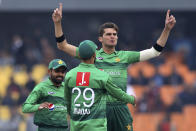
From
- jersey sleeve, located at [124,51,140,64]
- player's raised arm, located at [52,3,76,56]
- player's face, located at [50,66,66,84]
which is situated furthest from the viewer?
player's face, located at [50,66,66,84]

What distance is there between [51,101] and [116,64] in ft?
4.42

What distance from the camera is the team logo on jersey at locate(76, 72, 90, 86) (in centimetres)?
687

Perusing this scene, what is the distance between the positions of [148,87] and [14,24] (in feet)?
21.9

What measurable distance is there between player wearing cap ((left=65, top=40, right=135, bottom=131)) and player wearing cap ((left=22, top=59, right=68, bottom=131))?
1.72 metres

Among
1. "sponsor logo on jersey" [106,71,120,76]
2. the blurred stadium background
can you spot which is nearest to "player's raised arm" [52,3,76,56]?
"sponsor logo on jersey" [106,71,120,76]

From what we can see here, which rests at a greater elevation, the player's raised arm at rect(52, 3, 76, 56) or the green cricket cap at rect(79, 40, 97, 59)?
the player's raised arm at rect(52, 3, 76, 56)

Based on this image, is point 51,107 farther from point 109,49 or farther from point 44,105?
point 109,49

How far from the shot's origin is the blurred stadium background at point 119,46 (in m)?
18.1

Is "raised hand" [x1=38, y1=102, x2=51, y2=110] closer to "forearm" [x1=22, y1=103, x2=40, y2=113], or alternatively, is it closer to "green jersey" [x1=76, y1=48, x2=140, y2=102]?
"forearm" [x1=22, y1=103, x2=40, y2=113]

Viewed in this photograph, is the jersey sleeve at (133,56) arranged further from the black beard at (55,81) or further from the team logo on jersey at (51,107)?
Answer: the team logo on jersey at (51,107)

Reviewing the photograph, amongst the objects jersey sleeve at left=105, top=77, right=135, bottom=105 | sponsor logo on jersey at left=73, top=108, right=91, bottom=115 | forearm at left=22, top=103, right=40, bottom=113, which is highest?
jersey sleeve at left=105, top=77, right=135, bottom=105

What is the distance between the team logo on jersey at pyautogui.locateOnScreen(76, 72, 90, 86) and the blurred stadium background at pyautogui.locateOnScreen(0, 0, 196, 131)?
10.7 m

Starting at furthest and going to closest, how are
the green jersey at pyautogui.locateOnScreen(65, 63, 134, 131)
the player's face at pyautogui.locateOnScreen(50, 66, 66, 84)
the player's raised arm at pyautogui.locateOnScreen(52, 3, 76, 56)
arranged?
the player's face at pyautogui.locateOnScreen(50, 66, 66, 84), the player's raised arm at pyautogui.locateOnScreen(52, 3, 76, 56), the green jersey at pyautogui.locateOnScreen(65, 63, 134, 131)

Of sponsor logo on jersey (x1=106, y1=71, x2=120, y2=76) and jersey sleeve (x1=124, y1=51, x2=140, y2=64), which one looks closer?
sponsor logo on jersey (x1=106, y1=71, x2=120, y2=76)
